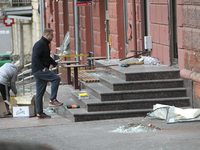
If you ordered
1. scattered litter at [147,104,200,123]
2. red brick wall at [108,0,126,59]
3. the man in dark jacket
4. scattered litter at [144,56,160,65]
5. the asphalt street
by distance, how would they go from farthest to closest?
1. red brick wall at [108,0,126,59]
2. scattered litter at [144,56,160,65]
3. the man in dark jacket
4. scattered litter at [147,104,200,123]
5. the asphalt street

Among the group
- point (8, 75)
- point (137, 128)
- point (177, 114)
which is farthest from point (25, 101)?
point (177, 114)

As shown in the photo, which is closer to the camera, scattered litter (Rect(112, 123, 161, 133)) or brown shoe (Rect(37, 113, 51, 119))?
scattered litter (Rect(112, 123, 161, 133))

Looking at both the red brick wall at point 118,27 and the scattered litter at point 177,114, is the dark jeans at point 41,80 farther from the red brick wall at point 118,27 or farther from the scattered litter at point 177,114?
the red brick wall at point 118,27

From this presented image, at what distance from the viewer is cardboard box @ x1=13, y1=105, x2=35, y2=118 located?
814 centimetres

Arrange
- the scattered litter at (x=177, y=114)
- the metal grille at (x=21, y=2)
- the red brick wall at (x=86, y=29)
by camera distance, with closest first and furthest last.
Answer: the scattered litter at (x=177, y=114), the red brick wall at (x=86, y=29), the metal grille at (x=21, y=2)

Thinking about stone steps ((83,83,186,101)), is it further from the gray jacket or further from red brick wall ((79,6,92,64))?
red brick wall ((79,6,92,64))

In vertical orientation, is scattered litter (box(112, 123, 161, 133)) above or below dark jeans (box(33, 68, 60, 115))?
below

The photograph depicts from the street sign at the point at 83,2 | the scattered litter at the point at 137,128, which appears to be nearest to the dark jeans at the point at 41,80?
the scattered litter at the point at 137,128

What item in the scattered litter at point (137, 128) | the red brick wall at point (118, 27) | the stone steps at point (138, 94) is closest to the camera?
the scattered litter at point (137, 128)

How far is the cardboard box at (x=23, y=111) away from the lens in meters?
8.14

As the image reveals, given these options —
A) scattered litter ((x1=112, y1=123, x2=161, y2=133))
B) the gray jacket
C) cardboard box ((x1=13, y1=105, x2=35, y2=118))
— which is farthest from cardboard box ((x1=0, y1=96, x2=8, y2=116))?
scattered litter ((x1=112, y1=123, x2=161, y2=133))

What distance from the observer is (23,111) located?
8164 millimetres

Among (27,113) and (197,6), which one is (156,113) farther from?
(27,113)

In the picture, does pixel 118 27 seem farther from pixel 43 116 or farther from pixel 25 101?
pixel 43 116
